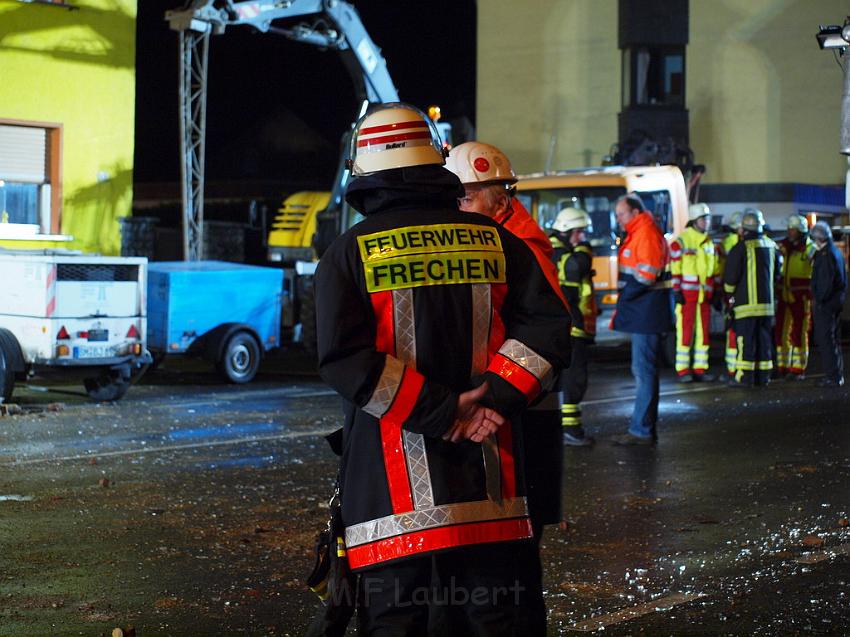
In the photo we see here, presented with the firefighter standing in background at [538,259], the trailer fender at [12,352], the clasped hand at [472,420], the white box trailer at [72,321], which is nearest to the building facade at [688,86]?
the white box trailer at [72,321]

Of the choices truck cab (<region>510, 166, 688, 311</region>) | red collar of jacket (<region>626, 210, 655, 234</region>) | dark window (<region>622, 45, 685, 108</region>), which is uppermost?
dark window (<region>622, 45, 685, 108</region>)

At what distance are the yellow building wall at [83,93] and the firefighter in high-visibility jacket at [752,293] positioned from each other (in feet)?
32.9

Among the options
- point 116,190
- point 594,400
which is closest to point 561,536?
point 594,400

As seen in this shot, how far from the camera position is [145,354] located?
13.4 m

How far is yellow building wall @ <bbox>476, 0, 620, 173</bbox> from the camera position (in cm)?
3412

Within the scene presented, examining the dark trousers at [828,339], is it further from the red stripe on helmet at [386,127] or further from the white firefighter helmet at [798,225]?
the red stripe on helmet at [386,127]

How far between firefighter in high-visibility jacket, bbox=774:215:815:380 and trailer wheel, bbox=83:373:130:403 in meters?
8.00

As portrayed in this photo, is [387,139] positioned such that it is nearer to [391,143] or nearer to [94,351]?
[391,143]

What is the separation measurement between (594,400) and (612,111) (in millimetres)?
21937

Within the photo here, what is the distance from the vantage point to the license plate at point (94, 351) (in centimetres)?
1285

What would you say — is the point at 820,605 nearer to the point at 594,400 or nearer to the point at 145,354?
the point at 594,400

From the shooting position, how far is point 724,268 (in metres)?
15.6

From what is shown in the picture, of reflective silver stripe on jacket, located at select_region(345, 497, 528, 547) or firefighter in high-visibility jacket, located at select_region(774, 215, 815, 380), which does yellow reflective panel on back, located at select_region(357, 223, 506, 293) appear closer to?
reflective silver stripe on jacket, located at select_region(345, 497, 528, 547)

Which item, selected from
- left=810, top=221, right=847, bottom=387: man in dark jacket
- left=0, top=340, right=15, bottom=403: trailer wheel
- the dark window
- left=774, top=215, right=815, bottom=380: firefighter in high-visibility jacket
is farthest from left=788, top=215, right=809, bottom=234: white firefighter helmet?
the dark window
